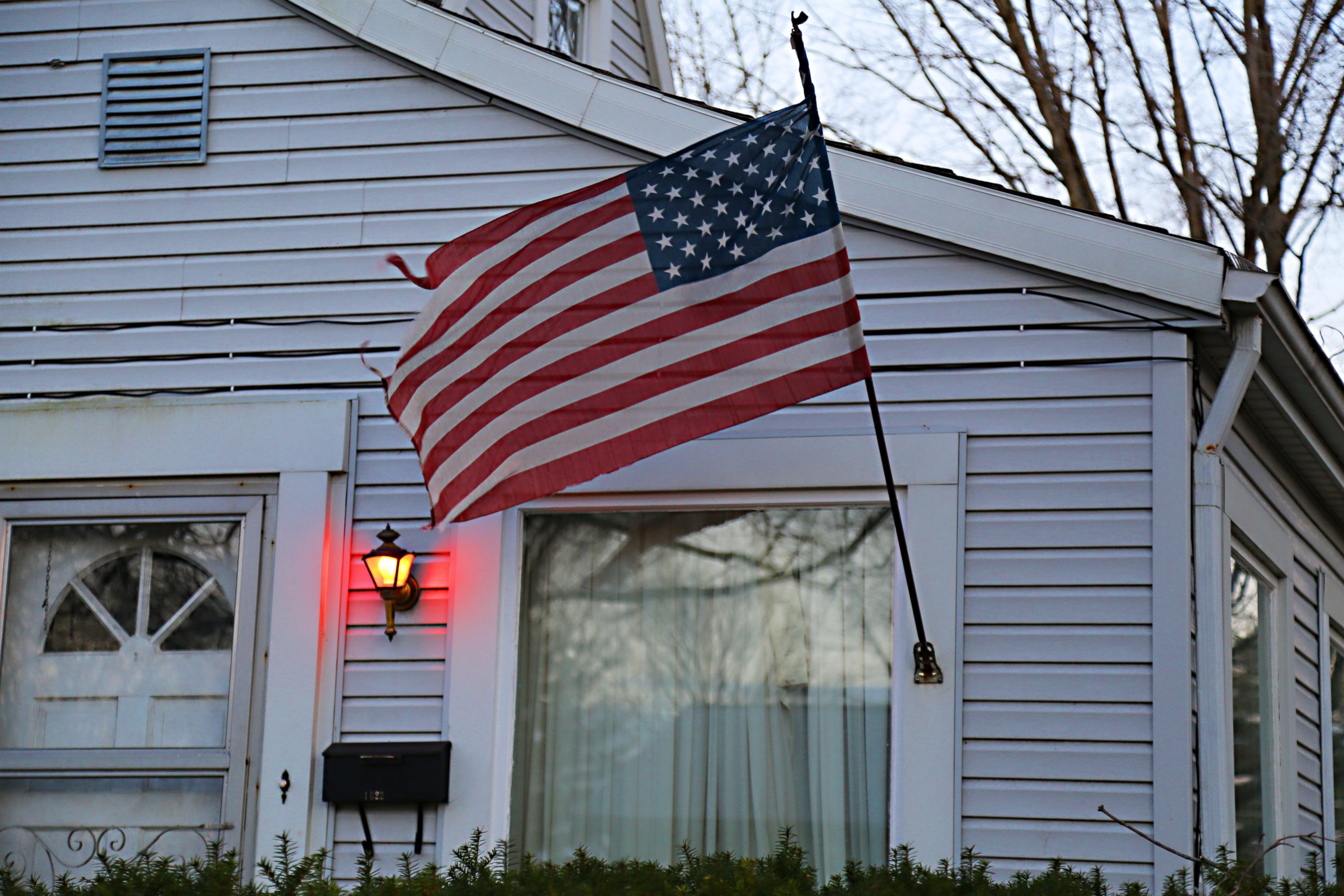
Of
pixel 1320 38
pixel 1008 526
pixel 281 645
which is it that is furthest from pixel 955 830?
pixel 1320 38

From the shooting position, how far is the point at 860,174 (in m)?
6.07

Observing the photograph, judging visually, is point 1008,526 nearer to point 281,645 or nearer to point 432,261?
point 432,261

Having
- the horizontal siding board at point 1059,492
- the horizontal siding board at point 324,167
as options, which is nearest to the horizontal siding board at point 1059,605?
the horizontal siding board at point 1059,492

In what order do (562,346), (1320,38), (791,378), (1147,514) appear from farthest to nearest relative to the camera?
(1320,38), (1147,514), (562,346), (791,378)

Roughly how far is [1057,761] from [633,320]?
2.14 metres

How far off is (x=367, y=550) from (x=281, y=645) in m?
0.49

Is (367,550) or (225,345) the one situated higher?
(225,345)

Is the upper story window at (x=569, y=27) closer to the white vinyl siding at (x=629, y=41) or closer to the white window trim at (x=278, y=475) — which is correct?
the white vinyl siding at (x=629, y=41)

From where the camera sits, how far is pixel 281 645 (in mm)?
6172

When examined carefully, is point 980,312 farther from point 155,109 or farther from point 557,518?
point 155,109

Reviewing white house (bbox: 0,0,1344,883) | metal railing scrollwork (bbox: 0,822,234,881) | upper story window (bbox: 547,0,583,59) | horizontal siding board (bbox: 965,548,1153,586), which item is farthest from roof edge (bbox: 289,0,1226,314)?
upper story window (bbox: 547,0,583,59)

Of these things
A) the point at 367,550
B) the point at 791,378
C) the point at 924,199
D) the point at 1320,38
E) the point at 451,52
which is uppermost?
the point at 1320,38

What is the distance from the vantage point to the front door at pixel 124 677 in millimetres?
6230

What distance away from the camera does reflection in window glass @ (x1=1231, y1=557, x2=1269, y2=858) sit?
21.9ft
